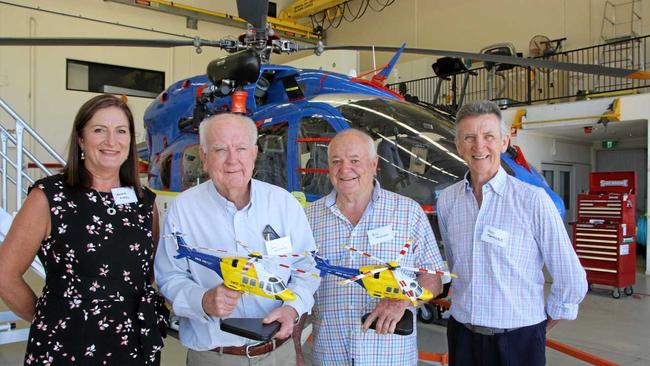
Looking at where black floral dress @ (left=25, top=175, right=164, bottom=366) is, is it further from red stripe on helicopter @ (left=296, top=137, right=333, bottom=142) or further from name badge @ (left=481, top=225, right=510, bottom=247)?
red stripe on helicopter @ (left=296, top=137, right=333, bottom=142)


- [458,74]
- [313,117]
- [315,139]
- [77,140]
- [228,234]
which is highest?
[458,74]

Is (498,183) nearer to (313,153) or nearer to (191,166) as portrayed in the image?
(313,153)

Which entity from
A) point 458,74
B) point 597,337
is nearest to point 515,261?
point 597,337

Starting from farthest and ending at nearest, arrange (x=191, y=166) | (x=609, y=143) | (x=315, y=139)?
1. (x=609, y=143)
2. (x=191, y=166)
3. (x=315, y=139)

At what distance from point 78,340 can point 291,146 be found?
9.21 feet

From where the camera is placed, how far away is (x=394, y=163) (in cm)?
393

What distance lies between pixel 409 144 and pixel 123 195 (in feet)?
8.64

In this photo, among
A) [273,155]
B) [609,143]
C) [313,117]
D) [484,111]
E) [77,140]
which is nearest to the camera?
[77,140]

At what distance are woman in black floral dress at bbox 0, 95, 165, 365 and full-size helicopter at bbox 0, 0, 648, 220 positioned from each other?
2.34 meters

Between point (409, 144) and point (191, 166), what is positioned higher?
point (409, 144)

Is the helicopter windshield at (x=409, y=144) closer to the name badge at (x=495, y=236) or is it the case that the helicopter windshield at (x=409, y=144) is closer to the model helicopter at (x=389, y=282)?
the name badge at (x=495, y=236)

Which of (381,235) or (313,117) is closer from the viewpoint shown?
(381,235)

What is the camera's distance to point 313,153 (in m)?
4.20

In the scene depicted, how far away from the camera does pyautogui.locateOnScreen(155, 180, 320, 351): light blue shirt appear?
171 centimetres
